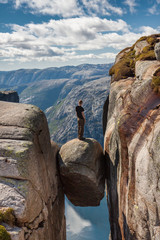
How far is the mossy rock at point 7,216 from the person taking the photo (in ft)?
43.3

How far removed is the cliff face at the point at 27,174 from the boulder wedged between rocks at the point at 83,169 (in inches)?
84.8

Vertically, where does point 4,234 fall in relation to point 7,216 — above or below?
below

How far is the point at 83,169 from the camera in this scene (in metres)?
23.5

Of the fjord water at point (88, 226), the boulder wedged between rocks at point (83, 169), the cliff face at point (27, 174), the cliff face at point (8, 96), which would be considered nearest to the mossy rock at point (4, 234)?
the cliff face at point (27, 174)

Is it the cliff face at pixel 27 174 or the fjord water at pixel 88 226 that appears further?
the fjord water at pixel 88 226

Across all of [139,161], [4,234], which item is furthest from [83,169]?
[4,234]

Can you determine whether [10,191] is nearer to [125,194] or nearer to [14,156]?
[14,156]

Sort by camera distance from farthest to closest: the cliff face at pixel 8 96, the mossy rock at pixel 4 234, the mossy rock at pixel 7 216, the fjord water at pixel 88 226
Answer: the cliff face at pixel 8 96 → the fjord water at pixel 88 226 → the mossy rock at pixel 7 216 → the mossy rock at pixel 4 234

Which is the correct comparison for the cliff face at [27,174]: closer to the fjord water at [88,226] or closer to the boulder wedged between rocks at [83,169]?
the boulder wedged between rocks at [83,169]

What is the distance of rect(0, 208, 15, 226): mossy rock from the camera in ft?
43.3

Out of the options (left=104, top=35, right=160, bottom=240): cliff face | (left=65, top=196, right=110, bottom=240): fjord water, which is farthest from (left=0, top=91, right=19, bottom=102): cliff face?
(left=104, top=35, right=160, bottom=240): cliff face

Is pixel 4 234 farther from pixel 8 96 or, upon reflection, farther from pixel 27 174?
pixel 8 96

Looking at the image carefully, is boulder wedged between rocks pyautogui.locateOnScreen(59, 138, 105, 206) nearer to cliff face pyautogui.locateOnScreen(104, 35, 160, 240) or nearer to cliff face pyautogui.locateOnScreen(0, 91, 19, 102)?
cliff face pyautogui.locateOnScreen(104, 35, 160, 240)

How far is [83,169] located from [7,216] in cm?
1170
